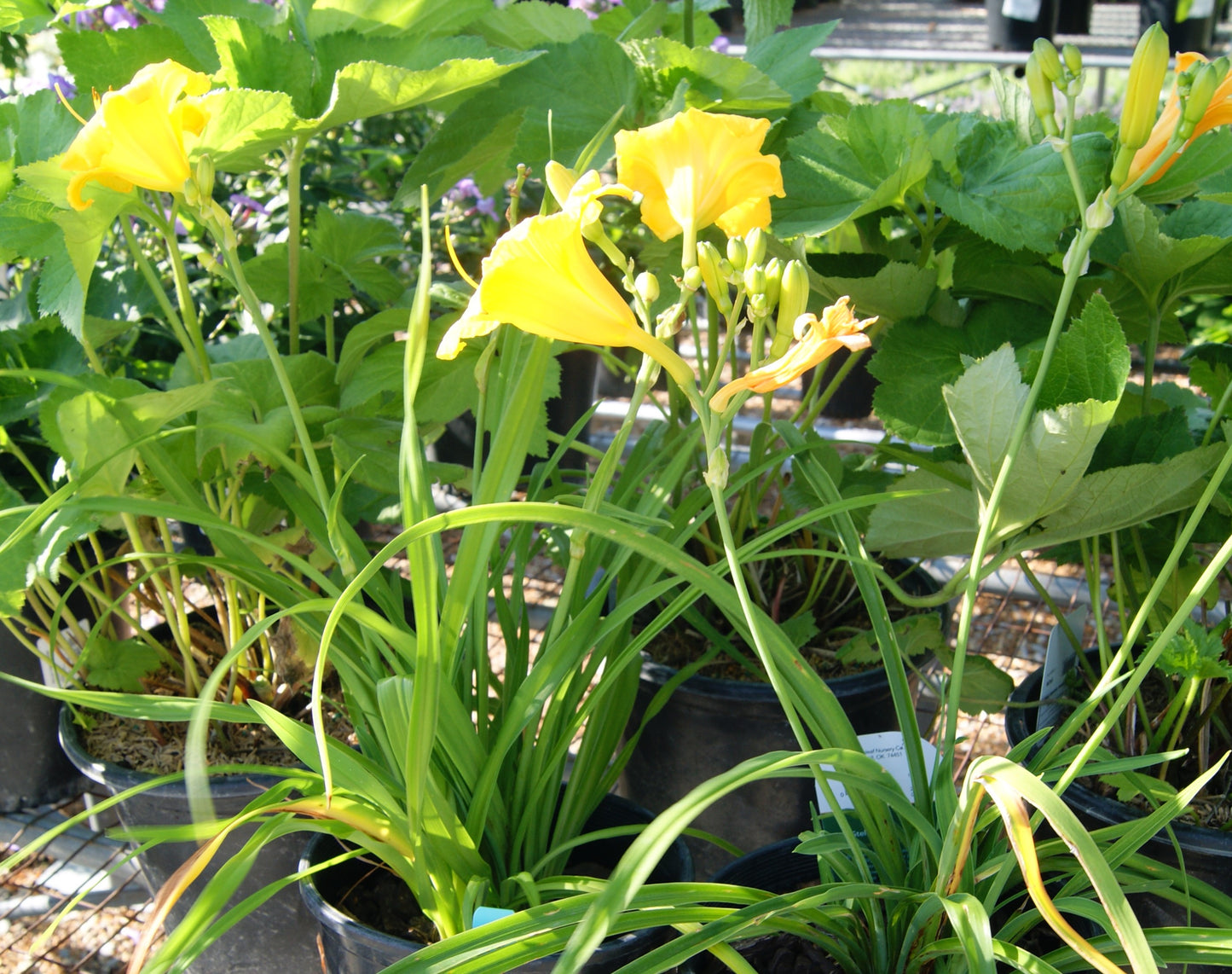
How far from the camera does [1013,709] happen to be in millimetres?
735

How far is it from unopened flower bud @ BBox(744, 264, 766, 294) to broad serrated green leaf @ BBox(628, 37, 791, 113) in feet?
0.95

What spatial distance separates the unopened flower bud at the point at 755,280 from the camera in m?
0.44

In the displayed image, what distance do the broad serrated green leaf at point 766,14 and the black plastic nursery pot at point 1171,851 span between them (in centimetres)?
58

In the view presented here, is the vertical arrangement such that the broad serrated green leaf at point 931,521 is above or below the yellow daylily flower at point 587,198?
below

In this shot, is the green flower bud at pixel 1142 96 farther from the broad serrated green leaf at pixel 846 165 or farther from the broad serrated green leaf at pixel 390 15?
the broad serrated green leaf at pixel 390 15

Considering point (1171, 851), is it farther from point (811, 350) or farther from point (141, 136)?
point (141, 136)

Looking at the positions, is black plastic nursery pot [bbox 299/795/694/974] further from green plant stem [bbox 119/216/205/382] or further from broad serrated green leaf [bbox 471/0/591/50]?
broad serrated green leaf [bbox 471/0/591/50]

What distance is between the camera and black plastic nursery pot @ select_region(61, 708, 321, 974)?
76 cm

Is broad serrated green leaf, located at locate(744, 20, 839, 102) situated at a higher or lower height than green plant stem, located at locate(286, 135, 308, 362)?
higher

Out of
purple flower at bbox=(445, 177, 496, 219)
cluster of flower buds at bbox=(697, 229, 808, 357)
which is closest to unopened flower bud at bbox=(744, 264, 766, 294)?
cluster of flower buds at bbox=(697, 229, 808, 357)

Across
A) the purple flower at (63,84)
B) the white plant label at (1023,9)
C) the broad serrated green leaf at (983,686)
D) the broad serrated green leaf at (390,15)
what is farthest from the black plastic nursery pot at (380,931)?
the white plant label at (1023,9)

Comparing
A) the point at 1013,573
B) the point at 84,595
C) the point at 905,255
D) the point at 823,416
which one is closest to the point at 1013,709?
the point at 905,255

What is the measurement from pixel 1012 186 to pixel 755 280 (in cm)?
31

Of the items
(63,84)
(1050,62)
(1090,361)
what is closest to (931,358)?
(1090,361)
